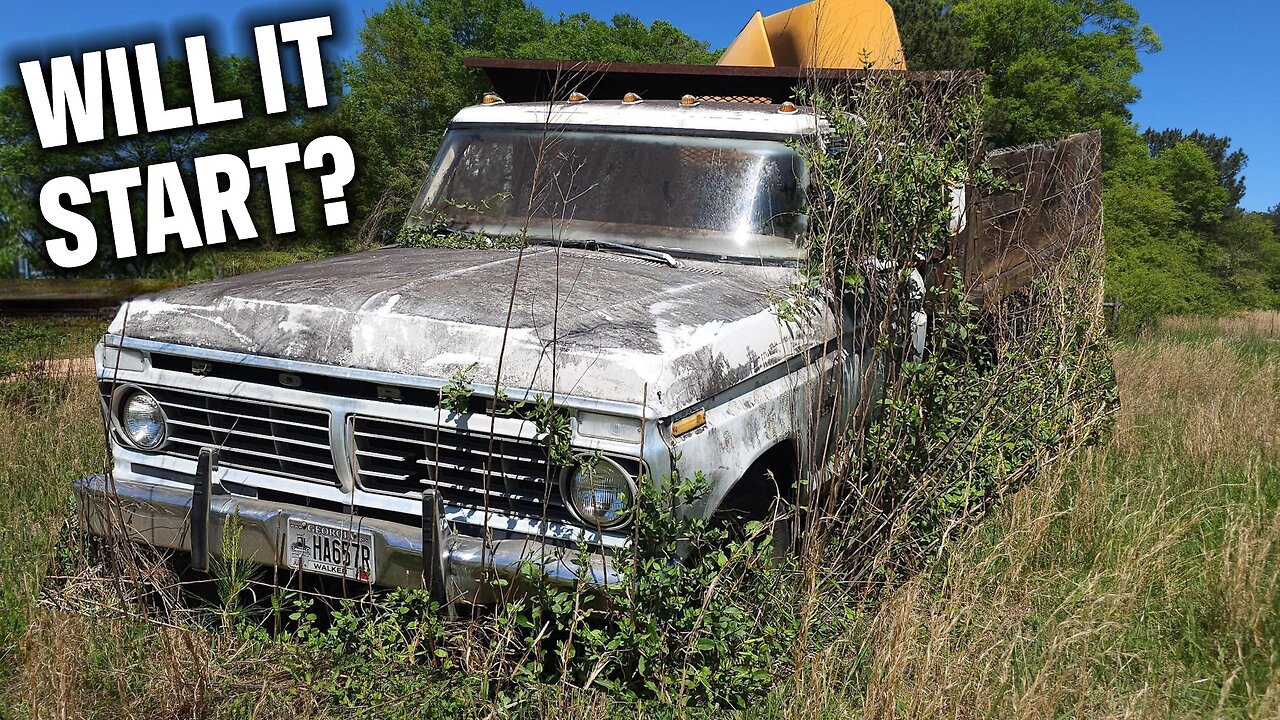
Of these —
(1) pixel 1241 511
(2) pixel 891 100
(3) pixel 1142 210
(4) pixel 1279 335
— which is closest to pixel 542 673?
(2) pixel 891 100

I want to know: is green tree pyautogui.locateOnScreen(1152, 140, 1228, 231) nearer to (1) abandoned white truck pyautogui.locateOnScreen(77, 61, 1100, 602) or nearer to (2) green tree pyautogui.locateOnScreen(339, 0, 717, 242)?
(2) green tree pyautogui.locateOnScreen(339, 0, 717, 242)

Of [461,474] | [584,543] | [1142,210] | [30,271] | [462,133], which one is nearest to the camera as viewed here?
[584,543]

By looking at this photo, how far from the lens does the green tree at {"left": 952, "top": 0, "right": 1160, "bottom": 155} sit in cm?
4206

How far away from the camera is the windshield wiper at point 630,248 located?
4613mm

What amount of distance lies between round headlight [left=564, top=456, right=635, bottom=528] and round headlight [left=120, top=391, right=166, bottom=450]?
177 centimetres

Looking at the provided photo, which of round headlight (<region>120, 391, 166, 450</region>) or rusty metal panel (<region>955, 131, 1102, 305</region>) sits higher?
rusty metal panel (<region>955, 131, 1102, 305</region>)

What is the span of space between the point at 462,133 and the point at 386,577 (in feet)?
9.82

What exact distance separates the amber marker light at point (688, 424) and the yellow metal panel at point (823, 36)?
450 cm

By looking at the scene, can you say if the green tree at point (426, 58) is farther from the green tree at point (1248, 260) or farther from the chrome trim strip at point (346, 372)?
the green tree at point (1248, 260)

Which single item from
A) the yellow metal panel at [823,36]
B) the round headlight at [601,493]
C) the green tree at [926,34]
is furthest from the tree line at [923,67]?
the round headlight at [601,493]

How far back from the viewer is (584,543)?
3.31 meters

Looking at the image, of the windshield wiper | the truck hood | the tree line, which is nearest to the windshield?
the windshield wiper

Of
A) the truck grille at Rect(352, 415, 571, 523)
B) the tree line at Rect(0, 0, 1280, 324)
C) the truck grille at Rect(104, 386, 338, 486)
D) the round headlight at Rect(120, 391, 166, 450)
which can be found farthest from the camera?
the tree line at Rect(0, 0, 1280, 324)

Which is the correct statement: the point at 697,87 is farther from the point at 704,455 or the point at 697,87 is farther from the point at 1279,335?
the point at 1279,335
